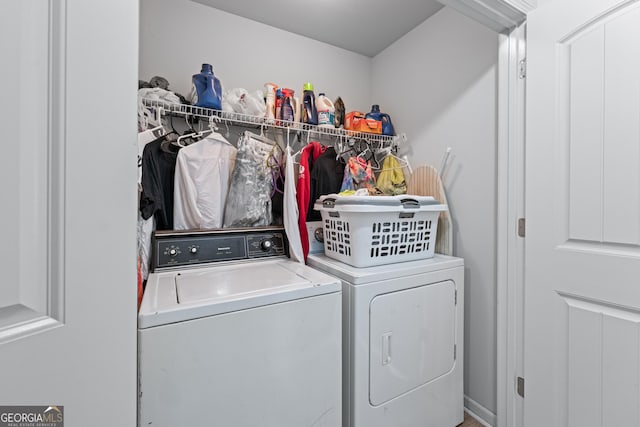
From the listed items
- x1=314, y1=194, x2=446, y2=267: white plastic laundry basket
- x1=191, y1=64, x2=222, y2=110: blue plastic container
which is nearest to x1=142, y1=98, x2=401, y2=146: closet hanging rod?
x1=191, y1=64, x2=222, y2=110: blue plastic container

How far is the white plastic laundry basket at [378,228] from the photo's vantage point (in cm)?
139

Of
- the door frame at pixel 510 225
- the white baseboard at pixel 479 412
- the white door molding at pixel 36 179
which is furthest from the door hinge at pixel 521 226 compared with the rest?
the white door molding at pixel 36 179

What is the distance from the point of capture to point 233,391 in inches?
37.8

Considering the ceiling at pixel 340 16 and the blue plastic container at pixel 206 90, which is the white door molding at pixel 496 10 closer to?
the ceiling at pixel 340 16

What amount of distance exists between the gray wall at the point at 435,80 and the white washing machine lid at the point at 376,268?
1.16ft

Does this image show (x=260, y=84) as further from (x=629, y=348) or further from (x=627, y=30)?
(x=629, y=348)

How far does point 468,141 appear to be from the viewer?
177cm

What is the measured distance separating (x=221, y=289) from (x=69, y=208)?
0.64 m

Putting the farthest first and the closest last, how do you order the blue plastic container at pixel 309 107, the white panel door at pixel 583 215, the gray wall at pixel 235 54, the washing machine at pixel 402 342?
the blue plastic container at pixel 309 107, the gray wall at pixel 235 54, the washing machine at pixel 402 342, the white panel door at pixel 583 215

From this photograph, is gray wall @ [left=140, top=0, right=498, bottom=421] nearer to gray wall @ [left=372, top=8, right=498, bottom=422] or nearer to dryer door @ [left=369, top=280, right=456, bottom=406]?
gray wall @ [left=372, top=8, right=498, bottom=422]

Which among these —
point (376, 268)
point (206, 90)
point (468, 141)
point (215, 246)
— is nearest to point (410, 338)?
point (376, 268)

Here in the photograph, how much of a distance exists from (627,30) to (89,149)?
71.5 inches

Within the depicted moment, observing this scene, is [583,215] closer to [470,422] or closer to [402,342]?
[402,342]
